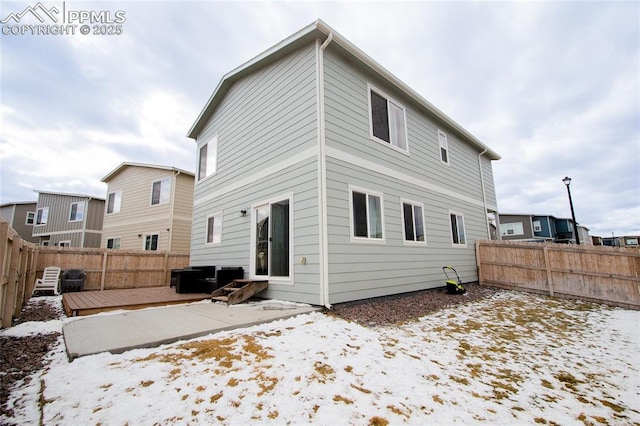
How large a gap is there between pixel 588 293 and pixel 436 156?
18.6ft

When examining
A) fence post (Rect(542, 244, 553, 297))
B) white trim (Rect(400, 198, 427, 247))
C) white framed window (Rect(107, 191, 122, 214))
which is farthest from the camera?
white framed window (Rect(107, 191, 122, 214))

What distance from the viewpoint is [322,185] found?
536 centimetres

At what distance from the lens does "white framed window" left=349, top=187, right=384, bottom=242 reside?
19.5ft

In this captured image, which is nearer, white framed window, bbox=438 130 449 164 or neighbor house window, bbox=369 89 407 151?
neighbor house window, bbox=369 89 407 151

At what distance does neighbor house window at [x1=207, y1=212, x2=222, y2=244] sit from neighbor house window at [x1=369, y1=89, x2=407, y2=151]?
216 inches

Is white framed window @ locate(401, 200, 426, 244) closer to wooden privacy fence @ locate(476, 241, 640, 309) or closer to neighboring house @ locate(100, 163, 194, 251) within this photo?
wooden privacy fence @ locate(476, 241, 640, 309)

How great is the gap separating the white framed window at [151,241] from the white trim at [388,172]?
39.6 feet

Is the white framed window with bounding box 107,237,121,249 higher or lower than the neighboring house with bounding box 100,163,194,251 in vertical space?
lower

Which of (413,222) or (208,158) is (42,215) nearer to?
(208,158)

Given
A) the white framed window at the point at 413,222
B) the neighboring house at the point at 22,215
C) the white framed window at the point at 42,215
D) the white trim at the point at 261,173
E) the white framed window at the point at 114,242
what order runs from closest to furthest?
the white trim at the point at 261,173, the white framed window at the point at 413,222, the white framed window at the point at 114,242, the white framed window at the point at 42,215, the neighboring house at the point at 22,215

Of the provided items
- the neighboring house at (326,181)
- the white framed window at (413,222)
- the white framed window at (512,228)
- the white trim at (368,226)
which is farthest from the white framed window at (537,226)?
the white trim at (368,226)

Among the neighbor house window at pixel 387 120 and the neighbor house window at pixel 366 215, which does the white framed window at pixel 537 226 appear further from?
the neighbor house window at pixel 366 215

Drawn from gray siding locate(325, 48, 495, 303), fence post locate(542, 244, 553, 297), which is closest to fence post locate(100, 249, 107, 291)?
gray siding locate(325, 48, 495, 303)

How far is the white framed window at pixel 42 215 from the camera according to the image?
20062 mm
